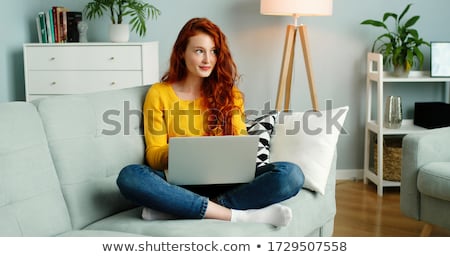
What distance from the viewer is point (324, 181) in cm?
260

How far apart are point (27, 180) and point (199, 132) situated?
708mm

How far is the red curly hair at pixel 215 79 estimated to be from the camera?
2594mm

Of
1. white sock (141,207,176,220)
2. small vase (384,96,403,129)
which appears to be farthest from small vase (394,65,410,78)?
white sock (141,207,176,220)

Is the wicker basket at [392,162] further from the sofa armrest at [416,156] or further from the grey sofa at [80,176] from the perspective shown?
the grey sofa at [80,176]

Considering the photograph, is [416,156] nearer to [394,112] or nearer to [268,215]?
[268,215]

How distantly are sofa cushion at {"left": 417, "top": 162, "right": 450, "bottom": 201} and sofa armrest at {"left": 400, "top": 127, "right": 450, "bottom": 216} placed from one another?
0.04 metres

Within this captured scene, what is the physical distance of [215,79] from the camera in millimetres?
2666

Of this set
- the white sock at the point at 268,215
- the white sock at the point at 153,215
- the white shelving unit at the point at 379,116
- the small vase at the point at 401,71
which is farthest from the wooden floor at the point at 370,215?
the white sock at the point at 153,215

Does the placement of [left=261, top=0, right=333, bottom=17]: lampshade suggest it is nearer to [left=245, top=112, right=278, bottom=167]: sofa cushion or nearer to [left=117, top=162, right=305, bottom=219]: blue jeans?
[left=245, top=112, right=278, bottom=167]: sofa cushion

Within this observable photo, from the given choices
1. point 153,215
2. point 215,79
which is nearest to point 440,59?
point 215,79
